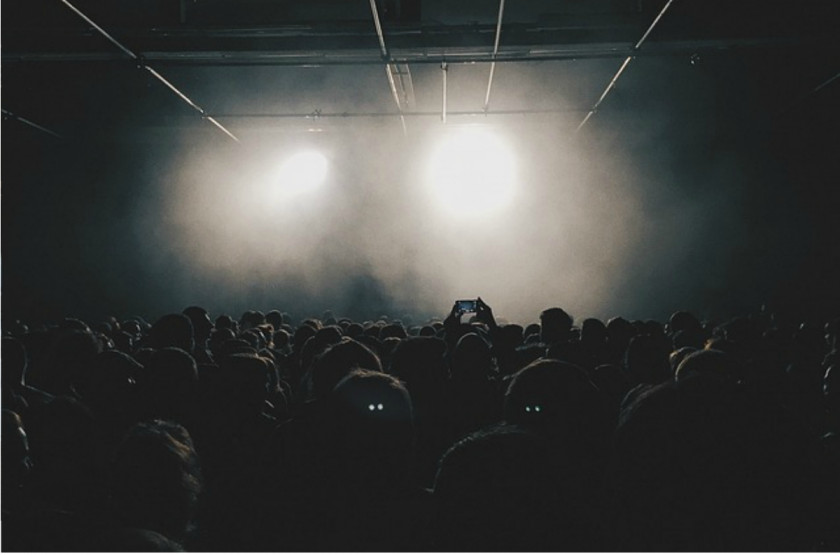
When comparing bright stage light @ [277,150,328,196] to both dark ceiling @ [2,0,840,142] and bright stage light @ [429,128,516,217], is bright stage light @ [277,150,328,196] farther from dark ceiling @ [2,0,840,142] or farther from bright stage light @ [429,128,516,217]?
dark ceiling @ [2,0,840,142]

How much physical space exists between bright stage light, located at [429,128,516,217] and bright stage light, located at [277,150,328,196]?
10.2ft

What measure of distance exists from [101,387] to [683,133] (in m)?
15.1

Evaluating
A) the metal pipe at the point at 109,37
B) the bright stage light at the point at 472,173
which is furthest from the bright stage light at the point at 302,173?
the metal pipe at the point at 109,37

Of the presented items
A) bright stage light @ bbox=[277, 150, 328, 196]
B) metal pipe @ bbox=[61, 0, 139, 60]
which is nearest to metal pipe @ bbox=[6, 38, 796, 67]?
metal pipe @ bbox=[61, 0, 139, 60]

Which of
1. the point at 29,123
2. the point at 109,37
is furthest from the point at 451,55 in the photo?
the point at 29,123

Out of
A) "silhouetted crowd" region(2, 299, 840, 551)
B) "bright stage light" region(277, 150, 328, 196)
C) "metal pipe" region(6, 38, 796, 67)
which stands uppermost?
"metal pipe" region(6, 38, 796, 67)

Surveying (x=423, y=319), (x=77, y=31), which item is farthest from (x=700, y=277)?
(x=77, y=31)

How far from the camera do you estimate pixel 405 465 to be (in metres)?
1.62

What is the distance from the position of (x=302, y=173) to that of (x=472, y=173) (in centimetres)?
Result: 469

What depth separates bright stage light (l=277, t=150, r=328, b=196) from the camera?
1658 centimetres

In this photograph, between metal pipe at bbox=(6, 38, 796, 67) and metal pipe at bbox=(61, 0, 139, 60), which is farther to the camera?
metal pipe at bbox=(6, 38, 796, 67)

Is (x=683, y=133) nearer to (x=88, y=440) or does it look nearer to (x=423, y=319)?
(x=423, y=319)

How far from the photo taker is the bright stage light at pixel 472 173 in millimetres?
15633

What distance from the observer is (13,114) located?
1257 cm
